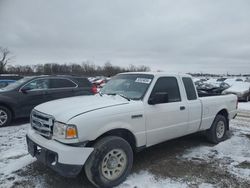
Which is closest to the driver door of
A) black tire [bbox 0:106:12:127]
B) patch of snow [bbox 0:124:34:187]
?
patch of snow [bbox 0:124:34:187]

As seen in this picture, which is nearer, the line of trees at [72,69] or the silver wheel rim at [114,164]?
the silver wheel rim at [114,164]

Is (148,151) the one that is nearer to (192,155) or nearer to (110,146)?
(192,155)

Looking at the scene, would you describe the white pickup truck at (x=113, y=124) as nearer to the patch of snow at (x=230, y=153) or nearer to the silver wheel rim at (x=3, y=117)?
the patch of snow at (x=230, y=153)

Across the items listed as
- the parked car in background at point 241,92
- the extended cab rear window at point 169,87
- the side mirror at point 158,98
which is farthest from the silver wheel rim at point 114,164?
the parked car in background at point 241,92

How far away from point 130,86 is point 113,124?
1.22 metres

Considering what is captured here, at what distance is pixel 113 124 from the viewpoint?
3.40 meters

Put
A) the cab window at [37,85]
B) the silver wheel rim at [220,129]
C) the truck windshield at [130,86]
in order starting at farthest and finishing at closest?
Result: the cab window at [37,85] < the silver wheel rim at [220,129] < the truck windshield at [130,86]

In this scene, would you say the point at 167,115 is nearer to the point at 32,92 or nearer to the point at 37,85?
the point at 32,92

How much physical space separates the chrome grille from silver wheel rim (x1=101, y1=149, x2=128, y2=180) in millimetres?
947

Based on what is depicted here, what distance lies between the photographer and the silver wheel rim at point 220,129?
5.82m

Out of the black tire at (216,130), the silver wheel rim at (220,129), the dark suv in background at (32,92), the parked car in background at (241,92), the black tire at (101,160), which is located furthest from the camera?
the parked car in background at (241,92)

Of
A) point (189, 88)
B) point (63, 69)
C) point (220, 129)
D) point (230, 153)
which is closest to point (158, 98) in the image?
point (189, 88)

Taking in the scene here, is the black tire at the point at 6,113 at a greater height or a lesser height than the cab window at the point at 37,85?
lesser

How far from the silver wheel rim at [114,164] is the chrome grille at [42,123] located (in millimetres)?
947
